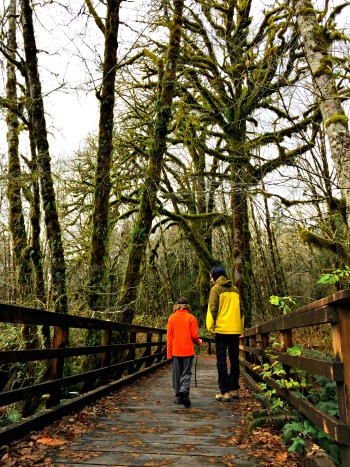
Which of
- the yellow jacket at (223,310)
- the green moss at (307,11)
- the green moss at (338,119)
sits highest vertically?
the green moss at (307,11)

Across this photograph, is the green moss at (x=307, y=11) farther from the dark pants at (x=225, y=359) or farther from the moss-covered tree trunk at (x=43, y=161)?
the dark pants at (x=225, y=359)

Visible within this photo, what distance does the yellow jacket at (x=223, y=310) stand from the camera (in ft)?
22.5

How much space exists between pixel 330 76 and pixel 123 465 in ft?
18.3

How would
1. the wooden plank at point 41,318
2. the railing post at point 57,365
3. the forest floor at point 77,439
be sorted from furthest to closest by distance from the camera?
the railing post at point 57,365 → the wooden plank at point 41,318 → the forest floor at point 77,439

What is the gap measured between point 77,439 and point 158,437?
0.84 metres

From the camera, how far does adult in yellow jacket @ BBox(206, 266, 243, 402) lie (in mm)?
6824

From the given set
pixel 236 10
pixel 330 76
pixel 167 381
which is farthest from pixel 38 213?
pixel 236 10

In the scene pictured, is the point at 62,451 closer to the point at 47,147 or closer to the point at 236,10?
the point at 47,147

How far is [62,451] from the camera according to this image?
3818 mm

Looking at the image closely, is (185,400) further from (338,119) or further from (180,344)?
(338,119)

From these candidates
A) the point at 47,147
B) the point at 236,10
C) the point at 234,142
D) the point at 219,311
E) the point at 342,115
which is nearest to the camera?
the point at 342,115

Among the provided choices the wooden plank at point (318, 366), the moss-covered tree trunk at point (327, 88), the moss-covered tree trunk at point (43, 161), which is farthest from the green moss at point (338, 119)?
the moss-covered tree trunk at point (43, 161)

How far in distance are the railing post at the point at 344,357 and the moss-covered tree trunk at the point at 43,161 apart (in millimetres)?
5577

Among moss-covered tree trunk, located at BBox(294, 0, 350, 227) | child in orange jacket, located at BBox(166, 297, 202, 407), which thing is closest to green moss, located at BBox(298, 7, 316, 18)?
moss-covered tree trunk, located at BBox(294, 0, 350, 227)
